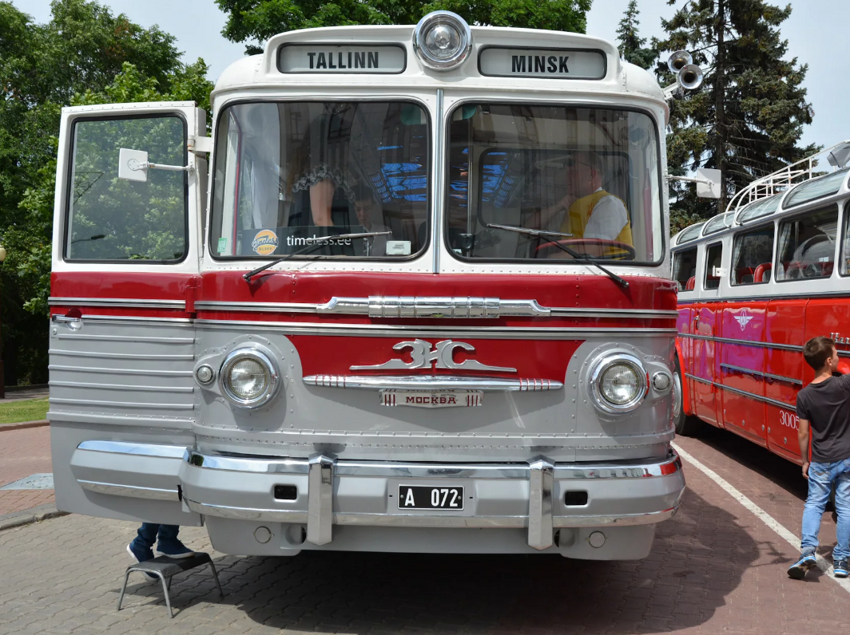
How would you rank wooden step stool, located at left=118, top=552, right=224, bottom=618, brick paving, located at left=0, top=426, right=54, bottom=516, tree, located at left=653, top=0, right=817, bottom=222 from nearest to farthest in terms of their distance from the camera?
wooden step stool, located at left=118, top=552, right=224, bottom=618 → brick paving, located at left=0, top=426, right=54, bottom=516 → tree, located at left=653, top=0, right=817, bottom=222

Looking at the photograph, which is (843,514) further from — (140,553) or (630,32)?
(630,32)

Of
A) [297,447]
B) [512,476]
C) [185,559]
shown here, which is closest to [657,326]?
[512,476]

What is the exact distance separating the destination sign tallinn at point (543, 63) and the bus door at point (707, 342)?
693cm

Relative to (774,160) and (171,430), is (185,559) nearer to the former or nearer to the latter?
(171,430)

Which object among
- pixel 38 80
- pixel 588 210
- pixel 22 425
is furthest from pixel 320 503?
pixel 38 80

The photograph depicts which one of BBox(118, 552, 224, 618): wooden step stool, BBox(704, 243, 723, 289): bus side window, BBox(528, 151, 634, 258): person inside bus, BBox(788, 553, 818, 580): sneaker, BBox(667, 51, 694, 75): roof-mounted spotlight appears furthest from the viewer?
BBox(704, 243, 723, 289): bus side window

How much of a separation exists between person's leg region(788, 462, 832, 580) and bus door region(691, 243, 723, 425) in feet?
15.8

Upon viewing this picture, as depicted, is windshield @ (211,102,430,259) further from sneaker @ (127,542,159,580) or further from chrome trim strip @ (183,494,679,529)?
sneaker @ (127,542,159,580)

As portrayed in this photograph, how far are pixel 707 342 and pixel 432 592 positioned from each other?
7022 mm

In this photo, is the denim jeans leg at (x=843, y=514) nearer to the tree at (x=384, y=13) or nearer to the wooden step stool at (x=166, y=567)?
the wooden step stool at (x=166, y=567)

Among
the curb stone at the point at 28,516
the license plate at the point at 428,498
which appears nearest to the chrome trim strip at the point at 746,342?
the license plate at the point at 428,498

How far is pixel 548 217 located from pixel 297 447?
1868 millimetres

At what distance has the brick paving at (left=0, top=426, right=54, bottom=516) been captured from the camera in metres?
9.27

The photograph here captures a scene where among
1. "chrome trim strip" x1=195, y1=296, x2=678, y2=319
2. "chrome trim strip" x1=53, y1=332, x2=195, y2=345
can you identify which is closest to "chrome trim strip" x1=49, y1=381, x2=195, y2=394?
"chrome trim strip" x1=53, y1=332, x2=195, y2=345
